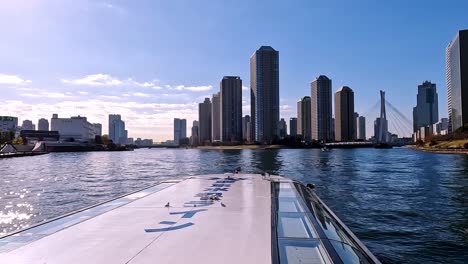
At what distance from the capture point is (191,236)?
5.35 metres

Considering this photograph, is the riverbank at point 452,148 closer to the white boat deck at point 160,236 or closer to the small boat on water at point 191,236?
the small boat on water at point 191,236

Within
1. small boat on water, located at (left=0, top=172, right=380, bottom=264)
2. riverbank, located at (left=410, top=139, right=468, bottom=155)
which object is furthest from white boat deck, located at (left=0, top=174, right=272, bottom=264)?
riverbank, located at (left=410, top=139, right=468, bottom=155)

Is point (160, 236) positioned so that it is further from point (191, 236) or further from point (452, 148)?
point (452, 148)

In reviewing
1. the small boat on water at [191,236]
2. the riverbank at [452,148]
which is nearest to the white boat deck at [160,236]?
the small boat on water at [191,236]

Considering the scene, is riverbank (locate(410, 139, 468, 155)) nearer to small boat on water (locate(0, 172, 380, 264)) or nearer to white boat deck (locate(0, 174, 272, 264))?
small boat on water (locate(0, 172, 380, 264))

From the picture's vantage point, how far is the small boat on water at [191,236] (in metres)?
4.44

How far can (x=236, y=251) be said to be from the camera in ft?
15.2

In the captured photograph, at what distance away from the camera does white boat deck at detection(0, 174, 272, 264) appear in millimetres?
4418

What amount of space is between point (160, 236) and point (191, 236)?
1.44 ft

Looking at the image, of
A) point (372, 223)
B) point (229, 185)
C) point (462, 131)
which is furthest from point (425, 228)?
point (462, 131)

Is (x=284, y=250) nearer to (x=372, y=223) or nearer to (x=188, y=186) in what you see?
(x=188, y=186)

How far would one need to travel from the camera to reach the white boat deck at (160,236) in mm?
4418

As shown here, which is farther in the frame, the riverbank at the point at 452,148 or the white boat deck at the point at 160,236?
the riverbank at the point at 452,148

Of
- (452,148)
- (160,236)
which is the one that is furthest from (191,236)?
(452,148)
